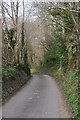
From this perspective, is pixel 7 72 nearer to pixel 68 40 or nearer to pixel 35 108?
pixel 68 40

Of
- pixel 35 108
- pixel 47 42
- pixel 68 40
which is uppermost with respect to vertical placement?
pixel 68 40

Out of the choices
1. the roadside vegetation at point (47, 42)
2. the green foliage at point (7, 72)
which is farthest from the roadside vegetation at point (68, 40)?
the green foliage at point (7, 72)

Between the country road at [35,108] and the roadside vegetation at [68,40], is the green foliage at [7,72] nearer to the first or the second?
the country road at [35,108]

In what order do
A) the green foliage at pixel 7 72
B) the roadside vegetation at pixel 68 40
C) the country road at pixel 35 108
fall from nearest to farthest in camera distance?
the country road at pixel 35 108 → the roadside vegetation at pixel 68 40 → the green foliage at pixel 7 72

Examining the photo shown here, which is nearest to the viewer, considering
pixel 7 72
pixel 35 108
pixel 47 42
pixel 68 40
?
pixel 35 108

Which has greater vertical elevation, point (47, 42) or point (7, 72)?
point (7, 72)

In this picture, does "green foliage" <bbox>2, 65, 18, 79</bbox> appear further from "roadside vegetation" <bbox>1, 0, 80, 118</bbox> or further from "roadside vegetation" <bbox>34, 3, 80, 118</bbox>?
"roadside vegetation" <bbox>34, 3, 80, 118</bbox>

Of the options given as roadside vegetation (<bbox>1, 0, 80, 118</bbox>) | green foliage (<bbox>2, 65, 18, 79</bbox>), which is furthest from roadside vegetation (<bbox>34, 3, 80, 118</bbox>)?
green foliage (<bbox>2, 65, 18, 79</bbox>)

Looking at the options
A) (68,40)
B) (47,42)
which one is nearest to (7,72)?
(68,40)

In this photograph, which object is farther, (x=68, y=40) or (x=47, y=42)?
(x=47, y=42)

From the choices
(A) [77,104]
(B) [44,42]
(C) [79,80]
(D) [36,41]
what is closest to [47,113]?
(A) [77,104]

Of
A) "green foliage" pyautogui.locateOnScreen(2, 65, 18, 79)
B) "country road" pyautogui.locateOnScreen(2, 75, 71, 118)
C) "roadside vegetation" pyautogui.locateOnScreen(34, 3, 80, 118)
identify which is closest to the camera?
"country road" pyautogui.locateOnScreen(2, 75, 71, 118)

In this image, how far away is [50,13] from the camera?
76.6ft

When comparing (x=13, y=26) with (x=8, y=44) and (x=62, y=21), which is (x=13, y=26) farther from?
(x=62, y=21)
